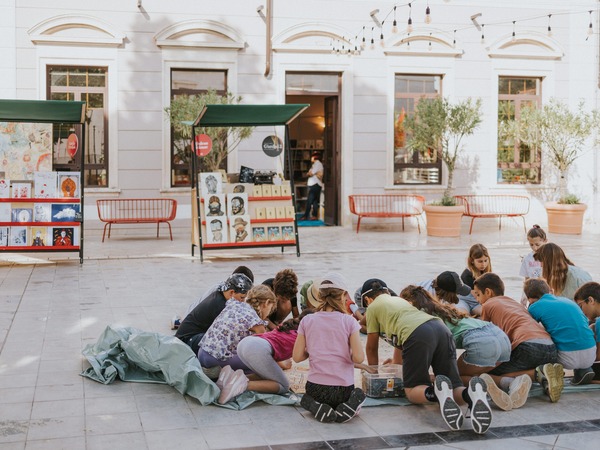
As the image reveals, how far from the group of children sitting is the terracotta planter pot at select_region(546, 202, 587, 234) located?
11.1m

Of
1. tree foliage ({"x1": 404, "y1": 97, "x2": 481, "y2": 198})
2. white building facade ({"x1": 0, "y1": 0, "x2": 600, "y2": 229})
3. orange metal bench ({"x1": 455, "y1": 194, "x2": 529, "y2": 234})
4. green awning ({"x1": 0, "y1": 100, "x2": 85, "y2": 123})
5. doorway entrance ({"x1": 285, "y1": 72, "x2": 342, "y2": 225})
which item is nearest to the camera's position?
green awning ({"x1": 0, "y1": 100, "x2": 85, "y2": 123})

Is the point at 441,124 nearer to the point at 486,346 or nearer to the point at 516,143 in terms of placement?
the point at 516,143

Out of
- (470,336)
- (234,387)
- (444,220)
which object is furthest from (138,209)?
(470,336)

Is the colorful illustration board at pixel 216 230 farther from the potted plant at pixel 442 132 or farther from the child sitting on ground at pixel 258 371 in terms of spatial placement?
the child sitting on ground at pixel 258 371

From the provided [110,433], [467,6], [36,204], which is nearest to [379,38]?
[467,6]

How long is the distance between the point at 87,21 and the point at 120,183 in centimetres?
327

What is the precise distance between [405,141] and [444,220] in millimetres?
2569

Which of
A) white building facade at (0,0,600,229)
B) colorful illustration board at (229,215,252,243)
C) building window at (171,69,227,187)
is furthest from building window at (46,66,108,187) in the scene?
colorful illustration board at (229,215,252,243)

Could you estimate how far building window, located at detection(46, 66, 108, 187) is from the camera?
16094 mm

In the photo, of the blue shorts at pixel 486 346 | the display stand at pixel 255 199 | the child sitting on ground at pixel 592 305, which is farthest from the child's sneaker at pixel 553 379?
the display stand at pixel 255 199

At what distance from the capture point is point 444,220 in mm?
16359

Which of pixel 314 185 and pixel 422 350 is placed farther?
pixel 314 185

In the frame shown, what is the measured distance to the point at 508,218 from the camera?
18.4m

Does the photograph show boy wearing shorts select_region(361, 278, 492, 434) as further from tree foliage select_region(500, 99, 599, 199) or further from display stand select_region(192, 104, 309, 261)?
tree foliage select_region(500, 99, 599, 199)
